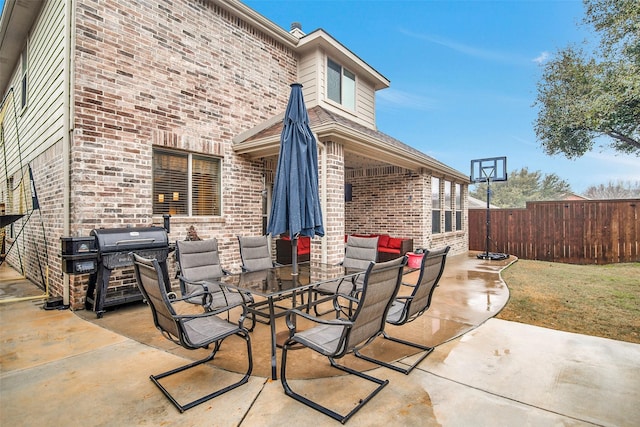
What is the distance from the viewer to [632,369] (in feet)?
9.16

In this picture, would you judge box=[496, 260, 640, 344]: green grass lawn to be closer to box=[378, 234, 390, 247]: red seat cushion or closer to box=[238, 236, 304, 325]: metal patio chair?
box=[378, 234, 390, 247]: red seat cushion

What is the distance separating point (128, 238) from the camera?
443 cm

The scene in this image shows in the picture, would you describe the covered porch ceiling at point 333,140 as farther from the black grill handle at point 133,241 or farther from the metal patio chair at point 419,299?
the metal patio chair at point 419,299

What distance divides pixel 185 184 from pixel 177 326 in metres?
4.05

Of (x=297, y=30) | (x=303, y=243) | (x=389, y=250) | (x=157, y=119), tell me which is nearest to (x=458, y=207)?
(x=389, y=250)

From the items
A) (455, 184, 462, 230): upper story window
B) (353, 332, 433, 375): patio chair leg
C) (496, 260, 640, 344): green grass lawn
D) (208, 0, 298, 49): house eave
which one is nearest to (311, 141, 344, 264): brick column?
(353, 332, 433, 375): patio chair leg

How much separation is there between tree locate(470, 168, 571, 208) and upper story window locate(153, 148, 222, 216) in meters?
34.7

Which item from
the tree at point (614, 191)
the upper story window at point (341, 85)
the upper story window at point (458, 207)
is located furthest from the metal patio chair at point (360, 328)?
the tree at point (614, 191)

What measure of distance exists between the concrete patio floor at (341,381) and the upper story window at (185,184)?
226 centimetres

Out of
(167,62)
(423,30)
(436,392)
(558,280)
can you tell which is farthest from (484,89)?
(436,392)

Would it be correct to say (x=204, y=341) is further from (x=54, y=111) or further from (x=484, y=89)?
(x=484, y=89)

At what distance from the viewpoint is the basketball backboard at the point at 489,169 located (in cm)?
1054

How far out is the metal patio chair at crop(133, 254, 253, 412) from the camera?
2.27m

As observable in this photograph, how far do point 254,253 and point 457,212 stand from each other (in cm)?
934
